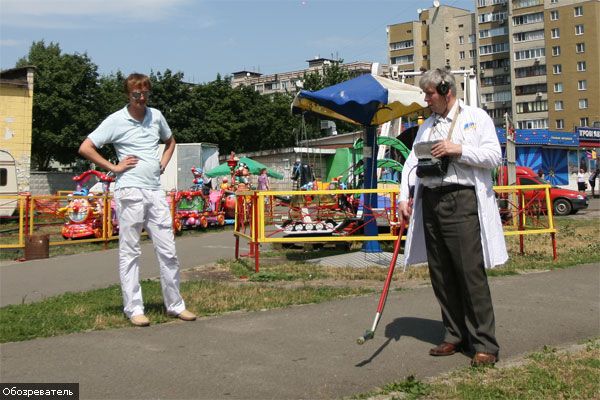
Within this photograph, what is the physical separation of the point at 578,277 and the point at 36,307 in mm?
6301

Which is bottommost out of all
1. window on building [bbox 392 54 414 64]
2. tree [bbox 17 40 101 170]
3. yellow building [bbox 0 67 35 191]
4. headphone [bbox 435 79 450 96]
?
headphone [bbox 435 79 450 96]

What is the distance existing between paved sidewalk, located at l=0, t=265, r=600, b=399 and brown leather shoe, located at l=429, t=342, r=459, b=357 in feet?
0.20

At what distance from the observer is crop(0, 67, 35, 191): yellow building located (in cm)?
2600

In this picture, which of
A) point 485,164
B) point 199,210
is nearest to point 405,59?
point 199,210

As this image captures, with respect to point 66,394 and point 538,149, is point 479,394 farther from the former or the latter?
point 538,149

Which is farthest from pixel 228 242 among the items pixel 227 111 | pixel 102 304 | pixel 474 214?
pixel 227 111

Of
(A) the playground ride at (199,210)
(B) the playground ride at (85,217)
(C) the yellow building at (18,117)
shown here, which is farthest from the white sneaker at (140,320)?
(C) the yellow building at (18,117)

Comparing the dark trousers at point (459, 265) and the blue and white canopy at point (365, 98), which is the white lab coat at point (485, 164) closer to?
the dark trousers at point (459, 265)

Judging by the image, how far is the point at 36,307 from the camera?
6477 millimetres

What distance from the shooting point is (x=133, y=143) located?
5598 millimetres

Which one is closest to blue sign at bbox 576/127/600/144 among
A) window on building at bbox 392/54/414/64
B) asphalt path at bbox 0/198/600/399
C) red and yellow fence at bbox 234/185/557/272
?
red and yellow fence at bbox 234/185/557/272

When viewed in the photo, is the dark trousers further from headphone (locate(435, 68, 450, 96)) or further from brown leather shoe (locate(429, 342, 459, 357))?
headphone (locate(435, 68, 450, 96))

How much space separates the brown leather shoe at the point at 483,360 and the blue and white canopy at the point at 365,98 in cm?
579

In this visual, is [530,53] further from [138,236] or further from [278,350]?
[278,350]
